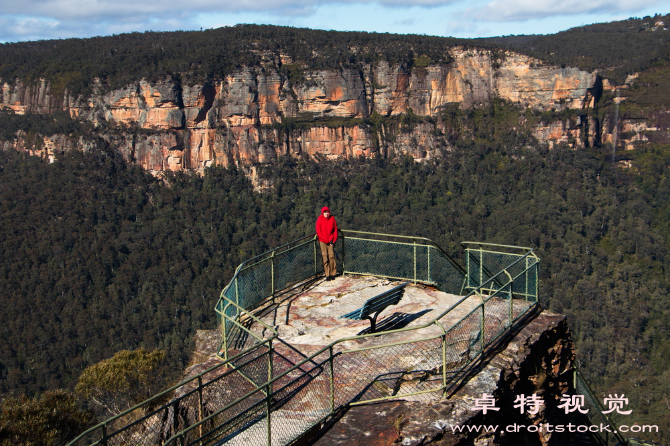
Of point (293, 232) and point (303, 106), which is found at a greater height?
point (303, 106)

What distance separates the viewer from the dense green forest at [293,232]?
48.1 m

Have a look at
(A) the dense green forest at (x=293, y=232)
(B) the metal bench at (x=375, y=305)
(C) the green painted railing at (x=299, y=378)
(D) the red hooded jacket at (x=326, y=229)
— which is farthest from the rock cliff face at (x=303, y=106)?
(B) the metal bench at (x=375, y=305)

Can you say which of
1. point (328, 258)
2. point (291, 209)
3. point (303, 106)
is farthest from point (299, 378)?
point (303, 106)

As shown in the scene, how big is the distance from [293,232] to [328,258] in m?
60.1

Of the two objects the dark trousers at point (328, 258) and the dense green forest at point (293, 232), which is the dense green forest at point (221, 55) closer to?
the dense green forest at point (293, 232)

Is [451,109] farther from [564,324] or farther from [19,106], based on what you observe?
[564,324]

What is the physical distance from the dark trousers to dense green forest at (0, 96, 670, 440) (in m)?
27.8

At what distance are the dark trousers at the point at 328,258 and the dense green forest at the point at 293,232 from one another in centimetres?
2782

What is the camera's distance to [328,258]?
12.0 m

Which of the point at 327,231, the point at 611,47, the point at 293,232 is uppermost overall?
the point at 611,47

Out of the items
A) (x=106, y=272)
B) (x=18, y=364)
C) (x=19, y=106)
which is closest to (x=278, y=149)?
(x=106, y=272)

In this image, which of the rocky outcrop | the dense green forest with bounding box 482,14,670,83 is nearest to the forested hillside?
the dense green forest with bounding box 482,14,670,83

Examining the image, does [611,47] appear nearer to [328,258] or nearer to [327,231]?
[328,258]

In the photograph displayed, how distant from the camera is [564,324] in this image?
988 centimetres
